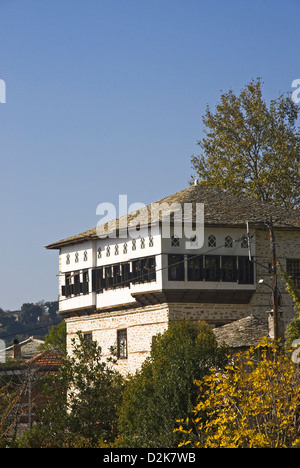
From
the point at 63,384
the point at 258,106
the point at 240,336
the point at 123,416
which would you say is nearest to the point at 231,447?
the point at 123,416

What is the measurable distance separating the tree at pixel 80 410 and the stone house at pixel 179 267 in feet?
21.0

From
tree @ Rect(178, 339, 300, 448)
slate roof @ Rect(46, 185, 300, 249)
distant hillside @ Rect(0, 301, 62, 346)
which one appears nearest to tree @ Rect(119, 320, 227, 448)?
tree @ Rect(178, 339, 300, 448)

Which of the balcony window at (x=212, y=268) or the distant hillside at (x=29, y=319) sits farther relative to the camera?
the distant hillside at (x=29, y=319)

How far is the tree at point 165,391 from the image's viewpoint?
19.2 m

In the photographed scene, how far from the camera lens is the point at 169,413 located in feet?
63.0

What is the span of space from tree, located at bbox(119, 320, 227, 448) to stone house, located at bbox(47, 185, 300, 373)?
9.13 metres

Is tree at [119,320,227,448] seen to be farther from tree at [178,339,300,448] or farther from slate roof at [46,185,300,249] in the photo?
slate roof at [46,185,300,249]

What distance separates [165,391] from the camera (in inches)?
776

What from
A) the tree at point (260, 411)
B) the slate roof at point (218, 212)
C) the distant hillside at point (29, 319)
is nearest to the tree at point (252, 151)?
the slate roof at point (218, 212)

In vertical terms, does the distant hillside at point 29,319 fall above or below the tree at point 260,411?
above

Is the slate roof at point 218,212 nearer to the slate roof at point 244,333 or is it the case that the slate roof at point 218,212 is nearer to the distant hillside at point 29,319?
the slate roof at point 244,333

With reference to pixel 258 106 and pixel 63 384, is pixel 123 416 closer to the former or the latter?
pixel 63 384

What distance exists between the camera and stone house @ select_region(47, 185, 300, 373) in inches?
1254

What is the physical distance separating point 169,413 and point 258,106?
25.9 meters
